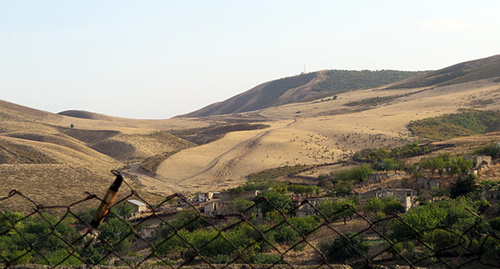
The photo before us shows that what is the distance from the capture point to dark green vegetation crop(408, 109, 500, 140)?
68.7 metres

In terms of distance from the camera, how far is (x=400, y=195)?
2883 cm

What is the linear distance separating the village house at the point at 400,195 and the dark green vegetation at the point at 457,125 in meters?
37.7

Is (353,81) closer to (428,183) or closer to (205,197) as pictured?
(205,197)

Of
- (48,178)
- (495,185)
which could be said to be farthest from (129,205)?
(495,185)

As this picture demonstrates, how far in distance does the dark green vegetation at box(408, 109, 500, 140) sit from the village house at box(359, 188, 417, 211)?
124 ft

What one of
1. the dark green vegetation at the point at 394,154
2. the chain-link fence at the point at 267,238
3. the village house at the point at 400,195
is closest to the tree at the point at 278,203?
the chain-link fence at the point at 267,238

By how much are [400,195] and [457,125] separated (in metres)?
49.3

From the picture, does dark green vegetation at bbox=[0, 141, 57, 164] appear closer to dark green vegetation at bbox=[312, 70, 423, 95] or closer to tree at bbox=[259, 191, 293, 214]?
tree at bbox=[259, 191, 293, 214]

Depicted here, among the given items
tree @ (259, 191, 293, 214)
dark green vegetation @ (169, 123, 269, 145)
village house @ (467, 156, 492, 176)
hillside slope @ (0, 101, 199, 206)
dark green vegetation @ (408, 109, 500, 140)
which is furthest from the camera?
dark green vegetation @ (169, 123, 269, 145)

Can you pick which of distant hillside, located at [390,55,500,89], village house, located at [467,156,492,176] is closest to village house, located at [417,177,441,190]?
village house, located at [467,156,492,176]

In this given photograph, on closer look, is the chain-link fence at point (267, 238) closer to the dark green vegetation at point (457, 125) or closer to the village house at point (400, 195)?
the village house at point (400, 195)

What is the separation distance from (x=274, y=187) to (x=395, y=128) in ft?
140

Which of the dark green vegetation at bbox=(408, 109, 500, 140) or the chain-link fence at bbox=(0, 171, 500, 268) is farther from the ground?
the chain-link fence at bbox=(0, 171, 500, 268)

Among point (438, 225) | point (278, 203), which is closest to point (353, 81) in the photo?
point (278, 203)
